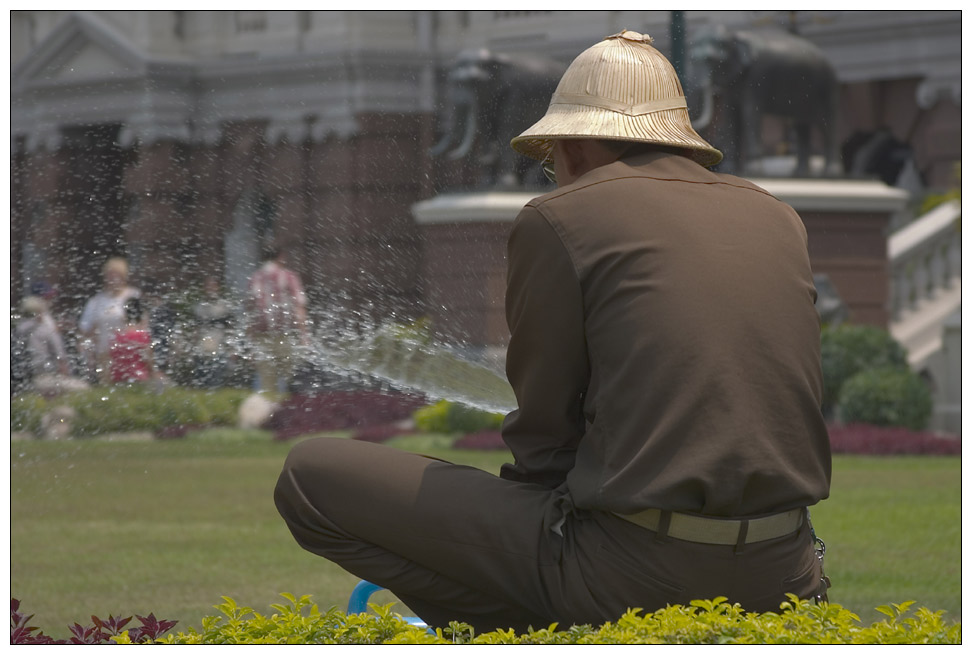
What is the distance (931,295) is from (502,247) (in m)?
6.25

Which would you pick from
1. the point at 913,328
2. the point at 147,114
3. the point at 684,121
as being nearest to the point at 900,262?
the point at 913,328

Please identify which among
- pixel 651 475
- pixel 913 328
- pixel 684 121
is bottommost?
pixel 913 328

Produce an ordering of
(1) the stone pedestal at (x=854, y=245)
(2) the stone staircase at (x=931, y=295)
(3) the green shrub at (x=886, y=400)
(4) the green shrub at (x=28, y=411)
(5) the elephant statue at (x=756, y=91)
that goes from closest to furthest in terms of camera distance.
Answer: (4) the green shrub at (x=28, y=411) < (3) the green shrub at (x=886, y=400) < (5) the elephant statue at (x=756, y=91) < (2) the stone staircase at (x=931, y=295) < (1) the stone pedestal at (x=854, y=245)

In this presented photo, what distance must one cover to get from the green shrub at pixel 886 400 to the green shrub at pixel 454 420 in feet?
11.3

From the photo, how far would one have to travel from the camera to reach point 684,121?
301 cm

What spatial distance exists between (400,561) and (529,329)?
23.6 inches

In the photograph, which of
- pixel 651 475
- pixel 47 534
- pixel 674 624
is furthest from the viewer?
pixel 47 534

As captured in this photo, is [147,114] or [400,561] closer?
[400,561]

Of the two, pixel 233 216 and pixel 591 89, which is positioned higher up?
pixel 591 89

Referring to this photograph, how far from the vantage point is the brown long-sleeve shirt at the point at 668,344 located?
2.62 meters

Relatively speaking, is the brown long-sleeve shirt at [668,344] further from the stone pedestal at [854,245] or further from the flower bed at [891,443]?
the stone pedestal at [854,245]

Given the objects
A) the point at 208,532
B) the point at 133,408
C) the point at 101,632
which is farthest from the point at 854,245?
the point at 101,632

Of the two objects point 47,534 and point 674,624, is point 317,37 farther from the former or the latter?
point 674,624

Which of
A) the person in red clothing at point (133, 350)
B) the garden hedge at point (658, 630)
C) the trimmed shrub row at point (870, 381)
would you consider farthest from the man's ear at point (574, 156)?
the trimmed shrub row at point (870, 381)
